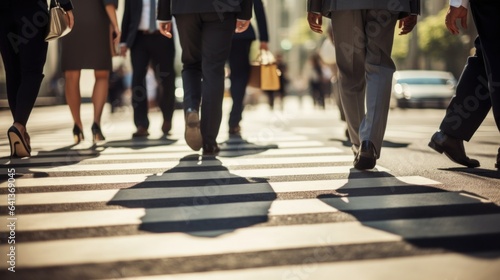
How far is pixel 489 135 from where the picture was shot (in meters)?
7.87

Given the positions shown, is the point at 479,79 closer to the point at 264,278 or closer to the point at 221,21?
the point at 221,21

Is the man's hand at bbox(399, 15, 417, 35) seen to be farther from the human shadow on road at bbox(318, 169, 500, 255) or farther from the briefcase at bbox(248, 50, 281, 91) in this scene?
the briefcase at bbox(248, 50, 281, 91)

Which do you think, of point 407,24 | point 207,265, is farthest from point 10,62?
point 207,265

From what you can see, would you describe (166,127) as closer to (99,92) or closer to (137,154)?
(99,92)

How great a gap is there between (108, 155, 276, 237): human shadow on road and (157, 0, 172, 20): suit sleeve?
167 centimetres

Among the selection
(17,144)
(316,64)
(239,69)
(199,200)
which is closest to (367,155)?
(199,200)

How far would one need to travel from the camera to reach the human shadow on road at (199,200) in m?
2.67

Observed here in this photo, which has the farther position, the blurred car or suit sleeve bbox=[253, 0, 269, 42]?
the blurred car

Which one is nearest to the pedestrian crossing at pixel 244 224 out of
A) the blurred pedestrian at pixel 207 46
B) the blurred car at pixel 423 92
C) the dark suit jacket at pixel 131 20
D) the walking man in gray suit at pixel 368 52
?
the walking man in gray suit at pixel 368 52

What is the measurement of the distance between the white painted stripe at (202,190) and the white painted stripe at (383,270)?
1.33 m

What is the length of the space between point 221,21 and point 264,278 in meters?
3.51

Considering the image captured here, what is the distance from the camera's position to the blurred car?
2231 centimetres

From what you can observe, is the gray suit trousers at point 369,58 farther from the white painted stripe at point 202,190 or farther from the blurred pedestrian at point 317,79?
the blurred pedestrian at point 317,79

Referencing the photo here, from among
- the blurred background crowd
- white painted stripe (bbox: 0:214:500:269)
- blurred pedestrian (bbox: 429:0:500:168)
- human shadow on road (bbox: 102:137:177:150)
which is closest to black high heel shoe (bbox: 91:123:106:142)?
human shadow on road (bbox: 102:137:177:150)
